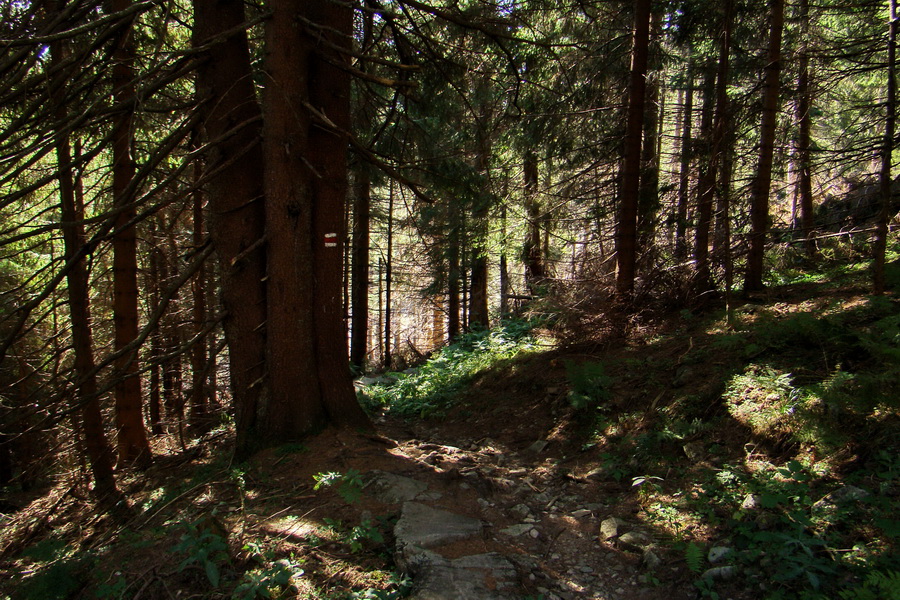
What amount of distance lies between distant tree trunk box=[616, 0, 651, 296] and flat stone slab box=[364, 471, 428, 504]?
16.9ft

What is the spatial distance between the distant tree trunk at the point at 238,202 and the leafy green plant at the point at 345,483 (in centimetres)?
121

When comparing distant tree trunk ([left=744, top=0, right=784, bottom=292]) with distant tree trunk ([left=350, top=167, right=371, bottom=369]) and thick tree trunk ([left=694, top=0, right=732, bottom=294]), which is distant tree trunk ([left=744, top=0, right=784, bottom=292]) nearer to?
thick tree trunk ([left=694, top=0, right=732, bottom=294])

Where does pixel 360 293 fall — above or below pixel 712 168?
below

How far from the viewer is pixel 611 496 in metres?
4.57

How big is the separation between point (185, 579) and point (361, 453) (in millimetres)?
1947

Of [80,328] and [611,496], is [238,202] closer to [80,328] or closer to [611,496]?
[80,328]

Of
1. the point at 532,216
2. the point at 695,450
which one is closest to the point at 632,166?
the point at 532,216

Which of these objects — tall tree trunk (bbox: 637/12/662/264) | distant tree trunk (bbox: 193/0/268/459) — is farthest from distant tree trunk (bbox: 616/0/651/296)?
distant tree trunk (bbox: 193/0/268/459)

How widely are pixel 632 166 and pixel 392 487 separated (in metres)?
6.24

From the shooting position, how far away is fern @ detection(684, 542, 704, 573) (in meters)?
3.14

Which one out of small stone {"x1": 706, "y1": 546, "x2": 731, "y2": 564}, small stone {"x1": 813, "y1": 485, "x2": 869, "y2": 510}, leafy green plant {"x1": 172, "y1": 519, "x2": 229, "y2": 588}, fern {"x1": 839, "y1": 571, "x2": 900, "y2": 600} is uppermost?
small stone {"x1": 813, "y1": 485, "x2": 869, "y2": 510}

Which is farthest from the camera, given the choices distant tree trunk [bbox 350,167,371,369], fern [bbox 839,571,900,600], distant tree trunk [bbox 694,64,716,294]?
distant tree trunk [bbox 350,167,371,369]

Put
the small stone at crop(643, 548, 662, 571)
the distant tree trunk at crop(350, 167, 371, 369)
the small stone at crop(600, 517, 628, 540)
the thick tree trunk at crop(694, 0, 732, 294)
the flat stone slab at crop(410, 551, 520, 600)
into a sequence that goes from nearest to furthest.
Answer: the flat stone slab at crop(410, 551, 520, 600) < the small stone at crop(643, 548, 662, 571) < the small stone at crop(600, 517, 628, 540) < the thick tree trunk at crop(694, 0, 732, 294) < the distant tree trunk at crop(350, 167, 371, 369)

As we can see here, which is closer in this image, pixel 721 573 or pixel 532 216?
pixel 721 573
